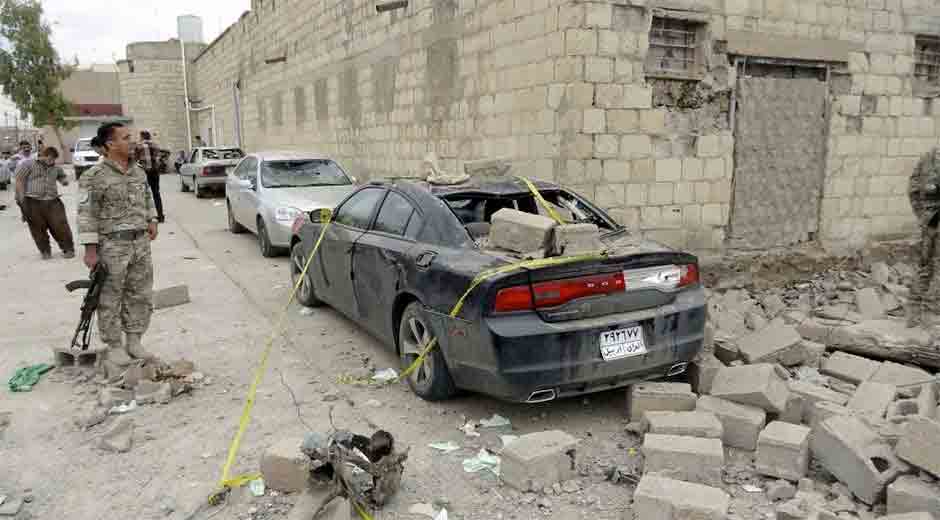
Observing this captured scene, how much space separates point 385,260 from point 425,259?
59cm

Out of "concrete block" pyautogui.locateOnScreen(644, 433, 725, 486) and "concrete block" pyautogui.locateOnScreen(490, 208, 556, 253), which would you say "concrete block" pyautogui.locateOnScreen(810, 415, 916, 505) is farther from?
"concrete block" pyautogui.locateOnScreen(490, 208, 556, 253)

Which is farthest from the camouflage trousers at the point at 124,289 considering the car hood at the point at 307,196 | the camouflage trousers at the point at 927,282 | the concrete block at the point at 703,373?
the camouflage trousers at the point at 927,282

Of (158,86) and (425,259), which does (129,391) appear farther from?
(158,86)

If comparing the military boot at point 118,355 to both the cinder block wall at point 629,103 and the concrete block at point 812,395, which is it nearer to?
the cinder block wall at point 629,103

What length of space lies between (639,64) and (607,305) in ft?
13.5

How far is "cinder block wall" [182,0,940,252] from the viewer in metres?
7.02

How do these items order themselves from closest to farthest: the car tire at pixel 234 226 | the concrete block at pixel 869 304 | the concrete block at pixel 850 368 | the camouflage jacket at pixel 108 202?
the camouflage jacket at pixel 108 202, the concrete block at pixel 850 368, the concrete block at pixel 869 304, the car tire at pixel 234 226

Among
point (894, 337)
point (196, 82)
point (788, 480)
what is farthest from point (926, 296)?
point (196, 82)

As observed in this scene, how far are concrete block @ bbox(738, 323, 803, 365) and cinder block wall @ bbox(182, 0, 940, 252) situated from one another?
244cm

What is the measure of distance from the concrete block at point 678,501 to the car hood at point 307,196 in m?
6.79

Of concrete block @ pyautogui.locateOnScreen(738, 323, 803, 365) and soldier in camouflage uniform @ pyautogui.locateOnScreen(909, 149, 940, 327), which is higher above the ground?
soldier in camouflage uniform @ pyautogui.locateOnScreen(909, 149, 940, 327)

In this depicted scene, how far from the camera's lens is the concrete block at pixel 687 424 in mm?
3604

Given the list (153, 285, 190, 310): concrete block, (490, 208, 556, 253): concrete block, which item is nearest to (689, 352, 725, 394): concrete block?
(490, 208, 556, 253): concrete block

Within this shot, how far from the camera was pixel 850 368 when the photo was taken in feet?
16.2
